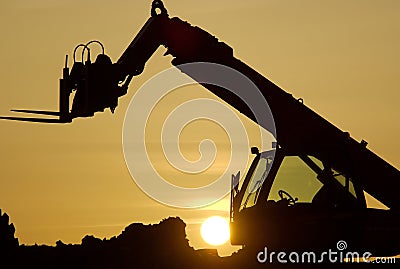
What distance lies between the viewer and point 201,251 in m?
29.6

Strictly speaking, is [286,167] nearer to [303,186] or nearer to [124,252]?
[303,186]

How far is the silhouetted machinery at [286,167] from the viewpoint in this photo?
21.1 metres

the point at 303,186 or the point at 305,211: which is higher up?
the point at 303,186

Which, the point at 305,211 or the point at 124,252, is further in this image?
the point at 124,252

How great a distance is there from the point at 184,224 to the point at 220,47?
17.7m

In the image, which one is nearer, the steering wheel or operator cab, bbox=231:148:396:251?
operator cab, bbox=231:148:396:251

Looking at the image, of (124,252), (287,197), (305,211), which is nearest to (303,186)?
(287,197)

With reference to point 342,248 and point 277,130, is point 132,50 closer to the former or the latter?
point 277,130

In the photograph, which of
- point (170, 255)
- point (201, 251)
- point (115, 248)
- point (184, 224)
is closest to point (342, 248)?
point (201, 251)

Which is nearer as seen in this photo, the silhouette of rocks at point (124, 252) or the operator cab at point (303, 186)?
the operator cab at point (303, 186)

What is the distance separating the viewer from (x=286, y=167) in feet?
71.2

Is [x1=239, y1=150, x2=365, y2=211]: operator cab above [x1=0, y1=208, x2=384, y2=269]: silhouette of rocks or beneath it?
beneath

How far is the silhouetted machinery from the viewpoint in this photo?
69.4 feet

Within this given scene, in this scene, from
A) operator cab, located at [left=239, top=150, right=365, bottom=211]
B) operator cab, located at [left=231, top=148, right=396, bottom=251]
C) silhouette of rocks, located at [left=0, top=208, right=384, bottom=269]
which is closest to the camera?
operator cab, located at [left=231, top=148, right=396, bottom=251]
